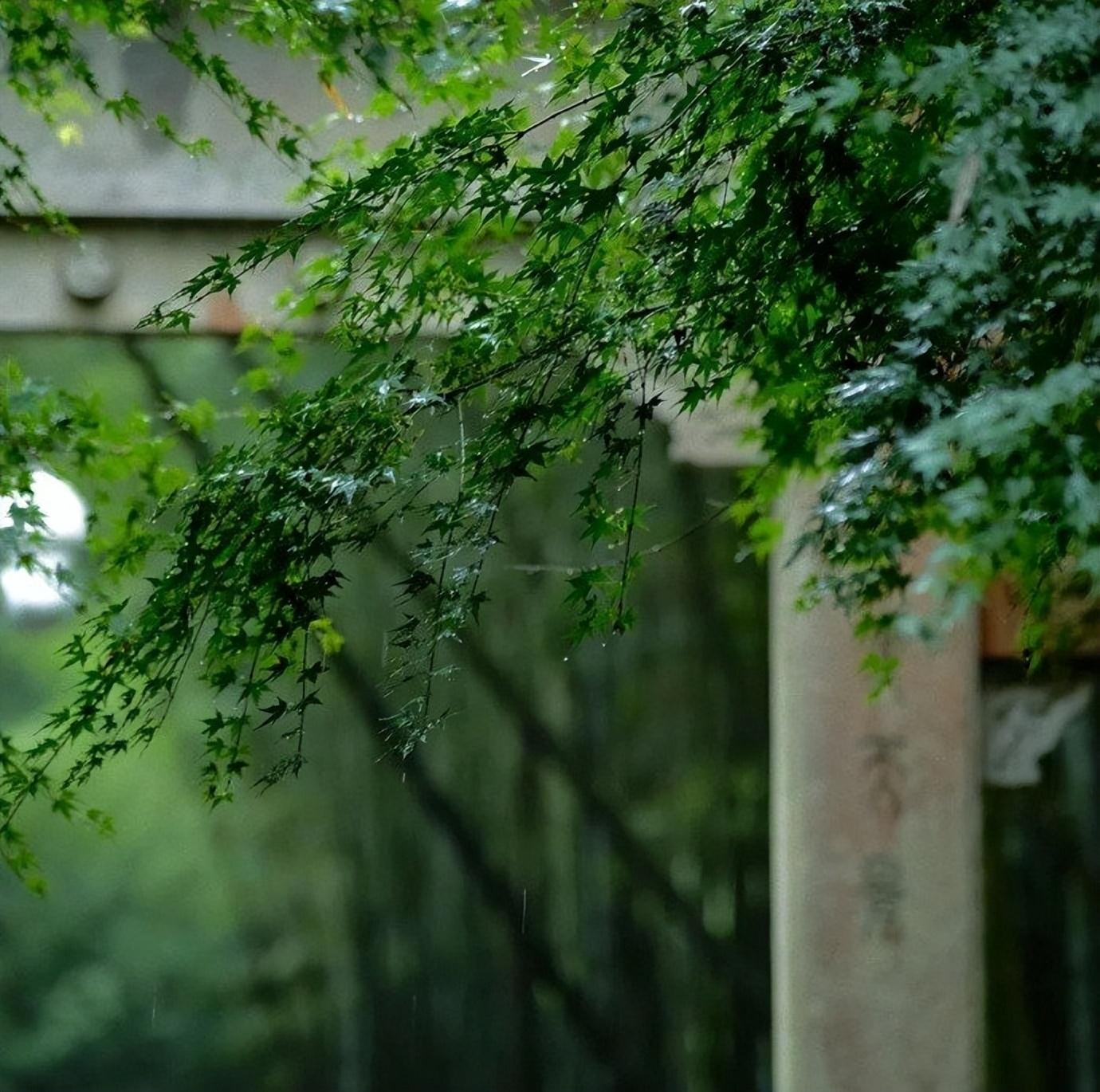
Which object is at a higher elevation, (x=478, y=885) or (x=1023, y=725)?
(x=1023, y=725)

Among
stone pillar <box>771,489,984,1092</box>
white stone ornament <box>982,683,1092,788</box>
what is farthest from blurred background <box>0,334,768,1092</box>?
white stone ornament <box>982,683,1092,788</box>

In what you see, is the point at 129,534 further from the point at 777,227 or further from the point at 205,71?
the point at 777,227

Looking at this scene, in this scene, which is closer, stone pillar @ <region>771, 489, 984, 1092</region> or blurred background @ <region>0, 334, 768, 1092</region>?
stone pillar @ <region>771, 489, 984, 1092</region>

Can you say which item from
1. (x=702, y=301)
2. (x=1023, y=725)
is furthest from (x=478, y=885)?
(x=702, y=301)

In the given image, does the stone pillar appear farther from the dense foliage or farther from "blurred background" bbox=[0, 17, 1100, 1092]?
the dense foliage

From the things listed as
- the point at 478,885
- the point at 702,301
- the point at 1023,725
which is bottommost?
Answer: the point at 702,301

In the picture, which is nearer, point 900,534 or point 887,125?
point 900,534

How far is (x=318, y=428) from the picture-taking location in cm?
288

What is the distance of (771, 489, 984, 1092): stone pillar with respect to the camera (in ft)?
18.9

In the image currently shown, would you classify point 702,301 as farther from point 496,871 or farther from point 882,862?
point 496,871

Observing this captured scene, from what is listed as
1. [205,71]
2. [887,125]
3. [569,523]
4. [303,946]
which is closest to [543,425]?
[887,125]

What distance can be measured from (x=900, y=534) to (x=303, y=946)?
16.0 feet

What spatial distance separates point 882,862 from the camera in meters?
5.79

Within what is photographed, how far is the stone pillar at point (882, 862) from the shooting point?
5773 mm
